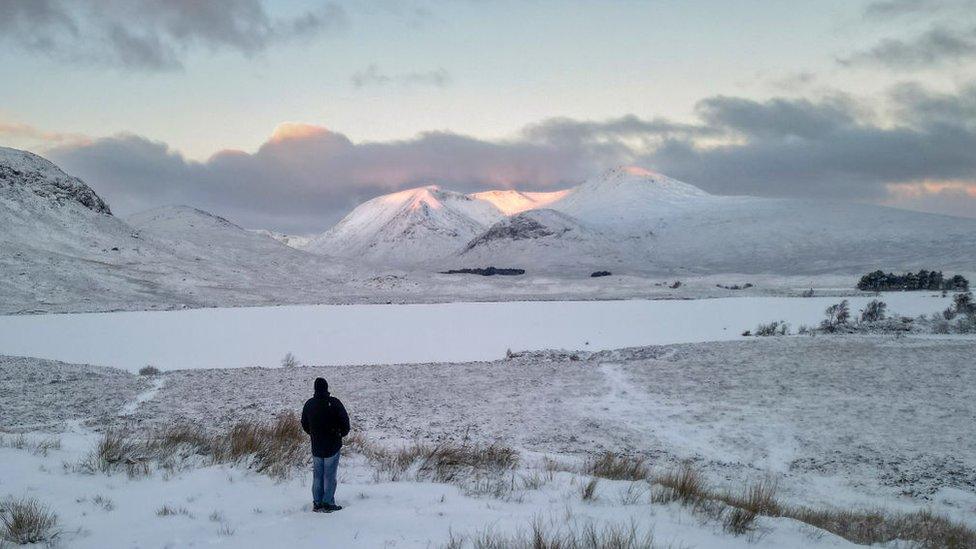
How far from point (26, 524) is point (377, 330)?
26.5 metres

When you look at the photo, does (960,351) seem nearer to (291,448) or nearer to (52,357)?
(291,448)

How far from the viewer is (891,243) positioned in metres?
96.8

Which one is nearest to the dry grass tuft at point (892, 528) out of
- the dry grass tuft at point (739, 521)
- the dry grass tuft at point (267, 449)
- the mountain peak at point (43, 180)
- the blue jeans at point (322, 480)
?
the dry grass tuft at point (739, 521)

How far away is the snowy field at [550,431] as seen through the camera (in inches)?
257

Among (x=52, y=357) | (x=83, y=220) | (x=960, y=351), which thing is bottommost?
(x=52, y=357)

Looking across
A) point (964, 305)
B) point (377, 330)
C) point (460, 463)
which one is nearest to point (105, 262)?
point (377, 330)

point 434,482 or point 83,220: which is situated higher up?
point 83,220

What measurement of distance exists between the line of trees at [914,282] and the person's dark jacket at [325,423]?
5205 cm

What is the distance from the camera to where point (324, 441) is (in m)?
6.99

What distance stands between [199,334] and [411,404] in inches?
740

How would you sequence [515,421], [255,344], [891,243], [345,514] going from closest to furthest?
[345,514] < [515,421] < [255,344] < [891,243]

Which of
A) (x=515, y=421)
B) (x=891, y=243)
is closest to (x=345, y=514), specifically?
(x=515, y=421)

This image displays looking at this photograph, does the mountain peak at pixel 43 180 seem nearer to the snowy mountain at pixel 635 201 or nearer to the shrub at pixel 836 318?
the shrub at pixel 836 318

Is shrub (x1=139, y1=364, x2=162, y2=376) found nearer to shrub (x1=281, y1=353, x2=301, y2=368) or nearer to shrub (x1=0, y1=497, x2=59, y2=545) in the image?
shrub (x1=281, y1=353, x2=301, y2=368)
